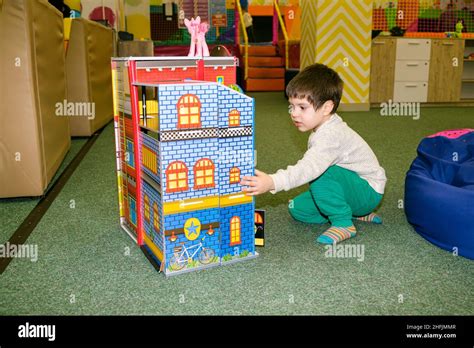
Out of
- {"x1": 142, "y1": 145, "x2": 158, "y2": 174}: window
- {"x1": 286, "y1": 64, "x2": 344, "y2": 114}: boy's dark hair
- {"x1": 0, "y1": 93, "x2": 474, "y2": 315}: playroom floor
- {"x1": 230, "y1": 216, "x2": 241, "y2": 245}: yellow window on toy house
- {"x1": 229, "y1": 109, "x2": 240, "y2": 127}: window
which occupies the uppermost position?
{"x1": 286, "y1": 64, "x2": 344, "y2": 114}: boy's dark hair

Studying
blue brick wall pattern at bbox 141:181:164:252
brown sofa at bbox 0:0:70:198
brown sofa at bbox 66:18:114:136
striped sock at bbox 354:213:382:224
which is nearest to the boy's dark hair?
striped sock at bbox 354:213:382:224

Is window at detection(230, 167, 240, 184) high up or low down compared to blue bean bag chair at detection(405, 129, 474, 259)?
up

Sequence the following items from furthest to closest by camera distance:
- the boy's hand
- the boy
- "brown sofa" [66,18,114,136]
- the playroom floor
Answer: "brown sofa" [66,18,114,136] < the boy < the boy's hand < the playroom floor

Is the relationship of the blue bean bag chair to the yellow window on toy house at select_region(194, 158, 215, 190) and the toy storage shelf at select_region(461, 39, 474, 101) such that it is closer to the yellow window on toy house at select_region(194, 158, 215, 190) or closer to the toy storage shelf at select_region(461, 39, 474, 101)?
the yellow window on toy house at select_region(194, 158, 215, 190)

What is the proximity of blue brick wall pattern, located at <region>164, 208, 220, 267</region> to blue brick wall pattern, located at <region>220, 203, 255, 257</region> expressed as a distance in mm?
22

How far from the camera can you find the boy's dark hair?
61.3 inches

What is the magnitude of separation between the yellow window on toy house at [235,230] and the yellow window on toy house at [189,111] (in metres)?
0.31

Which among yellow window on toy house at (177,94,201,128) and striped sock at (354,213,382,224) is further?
striped sock at (354,213,382,224)

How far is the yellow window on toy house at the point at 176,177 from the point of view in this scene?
126cm

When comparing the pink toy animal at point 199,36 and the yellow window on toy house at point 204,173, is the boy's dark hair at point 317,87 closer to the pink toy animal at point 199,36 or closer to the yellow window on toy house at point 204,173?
the pink toy animal at point 199,36

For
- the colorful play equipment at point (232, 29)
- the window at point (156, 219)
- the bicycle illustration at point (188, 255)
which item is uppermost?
the colorful play equipment at point (232, 29)

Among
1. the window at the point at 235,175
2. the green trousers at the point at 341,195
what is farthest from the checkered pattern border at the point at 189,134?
the green trousers at the point at 341,195

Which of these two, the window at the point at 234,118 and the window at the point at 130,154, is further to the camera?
the window at the point at 130,154
